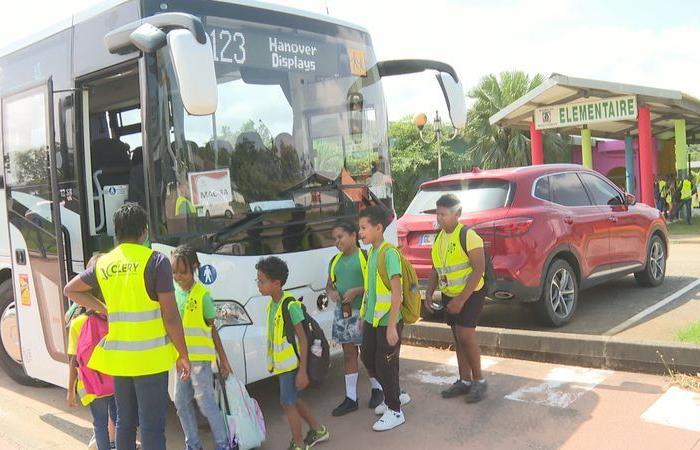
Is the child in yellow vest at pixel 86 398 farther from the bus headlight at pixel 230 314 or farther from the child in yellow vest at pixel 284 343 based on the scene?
the child in yellow vest at pixel 284 343

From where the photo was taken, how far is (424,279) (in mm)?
7172

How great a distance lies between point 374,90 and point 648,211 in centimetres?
493

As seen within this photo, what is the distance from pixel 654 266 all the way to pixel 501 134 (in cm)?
1841

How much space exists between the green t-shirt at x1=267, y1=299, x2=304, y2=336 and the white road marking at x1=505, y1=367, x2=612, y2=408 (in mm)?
2009

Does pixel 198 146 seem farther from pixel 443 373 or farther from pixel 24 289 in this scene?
A: pixel 443 373

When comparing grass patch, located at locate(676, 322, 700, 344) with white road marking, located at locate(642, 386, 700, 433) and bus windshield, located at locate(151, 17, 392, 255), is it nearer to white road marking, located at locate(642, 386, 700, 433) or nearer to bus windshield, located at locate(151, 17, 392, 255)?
white road marking, located at locate(642, 386, 700, 433)

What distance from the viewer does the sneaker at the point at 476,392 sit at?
16.3 feet

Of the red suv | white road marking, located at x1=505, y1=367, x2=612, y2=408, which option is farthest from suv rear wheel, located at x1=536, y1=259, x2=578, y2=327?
white road marking, located at x1=505, y1=367, x2=612, y2=408

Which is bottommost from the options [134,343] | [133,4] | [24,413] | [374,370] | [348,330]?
A: [24,413]

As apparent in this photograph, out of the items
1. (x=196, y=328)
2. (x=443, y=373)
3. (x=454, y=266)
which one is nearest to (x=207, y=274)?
(x=196, y=328)

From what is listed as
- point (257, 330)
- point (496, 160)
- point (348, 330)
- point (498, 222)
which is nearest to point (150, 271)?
point (257, 330)

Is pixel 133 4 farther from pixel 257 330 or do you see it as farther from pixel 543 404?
pixel 543 404

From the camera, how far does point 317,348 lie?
13.6 ft

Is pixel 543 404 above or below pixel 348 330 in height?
below
